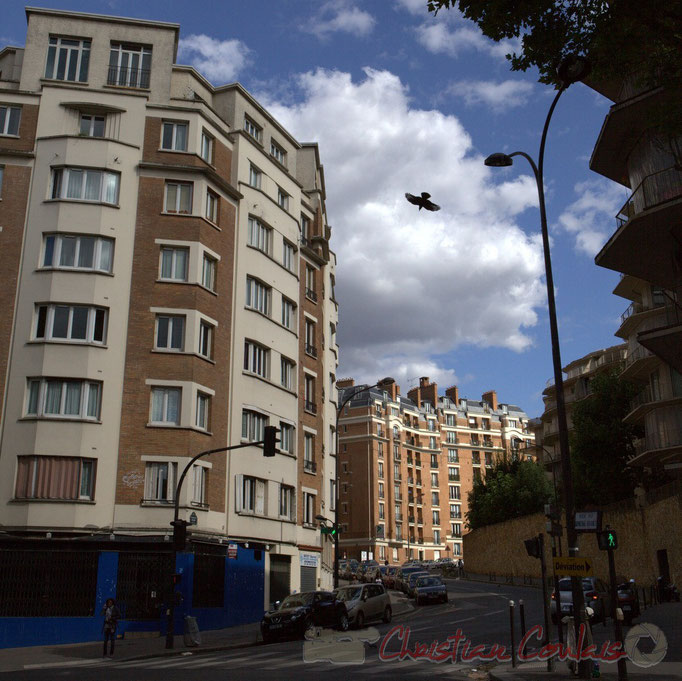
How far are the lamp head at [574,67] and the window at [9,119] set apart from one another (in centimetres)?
2467

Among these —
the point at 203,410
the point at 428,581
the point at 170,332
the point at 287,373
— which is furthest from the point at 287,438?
the point at 428,581

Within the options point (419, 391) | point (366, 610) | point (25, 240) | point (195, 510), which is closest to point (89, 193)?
point (25, 240)

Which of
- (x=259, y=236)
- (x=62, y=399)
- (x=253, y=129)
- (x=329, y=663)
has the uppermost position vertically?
(x=253, y=129)

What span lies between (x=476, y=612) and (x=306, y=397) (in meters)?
13.0

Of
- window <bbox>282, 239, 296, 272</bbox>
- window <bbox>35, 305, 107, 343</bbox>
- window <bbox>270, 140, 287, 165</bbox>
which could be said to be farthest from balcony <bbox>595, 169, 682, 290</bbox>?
window <bbox>270, 140, 287, 165</bbox>

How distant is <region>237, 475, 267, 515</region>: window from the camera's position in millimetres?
30453

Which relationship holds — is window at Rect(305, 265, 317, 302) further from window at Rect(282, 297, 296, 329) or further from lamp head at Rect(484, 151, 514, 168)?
lamp head at Rect(484, 151, 514, 168)

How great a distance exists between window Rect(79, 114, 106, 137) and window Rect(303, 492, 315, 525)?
18292 mm

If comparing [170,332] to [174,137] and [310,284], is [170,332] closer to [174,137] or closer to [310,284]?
[174,137]

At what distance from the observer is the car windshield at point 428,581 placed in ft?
123

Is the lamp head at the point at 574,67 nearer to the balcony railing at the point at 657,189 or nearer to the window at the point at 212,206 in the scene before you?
the balcony railing at the point at 657,189

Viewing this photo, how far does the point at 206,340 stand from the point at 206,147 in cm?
864

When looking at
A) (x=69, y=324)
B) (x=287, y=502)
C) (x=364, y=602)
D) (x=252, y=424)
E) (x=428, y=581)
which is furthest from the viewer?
(x=428, y=581)

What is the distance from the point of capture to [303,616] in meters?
23.2
